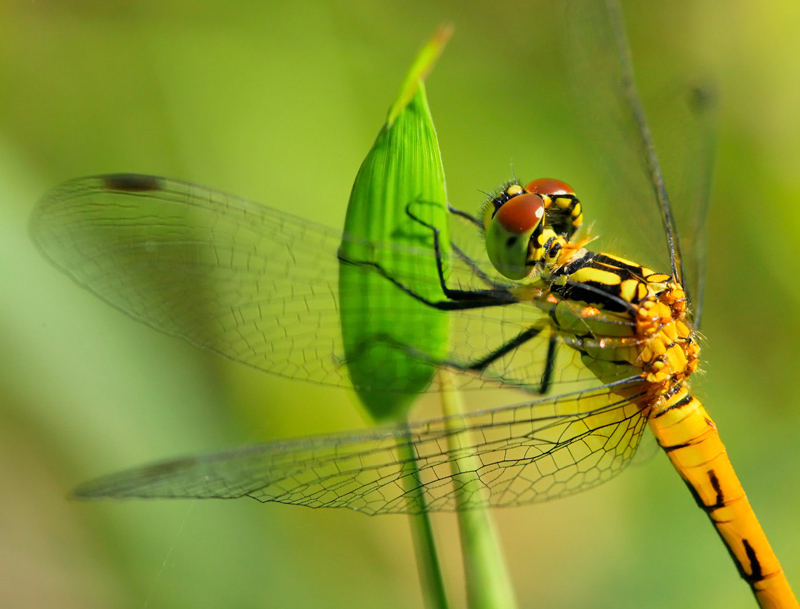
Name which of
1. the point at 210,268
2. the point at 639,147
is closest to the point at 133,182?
the point at 210,268

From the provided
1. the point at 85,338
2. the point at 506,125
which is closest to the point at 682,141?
the point at 506,125

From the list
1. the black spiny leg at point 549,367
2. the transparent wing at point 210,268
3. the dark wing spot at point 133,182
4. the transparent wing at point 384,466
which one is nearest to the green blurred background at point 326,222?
the transparent wing at point 210,268

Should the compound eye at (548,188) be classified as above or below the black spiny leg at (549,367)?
above

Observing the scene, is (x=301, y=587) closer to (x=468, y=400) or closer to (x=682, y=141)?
(x=468, y=400)

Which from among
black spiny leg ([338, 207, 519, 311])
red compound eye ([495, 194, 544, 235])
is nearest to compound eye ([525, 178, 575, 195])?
red compound eye ([495, 194, 544, 235])

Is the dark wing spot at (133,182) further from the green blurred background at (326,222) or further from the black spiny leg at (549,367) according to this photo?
the black spiny leg at (549,367)
